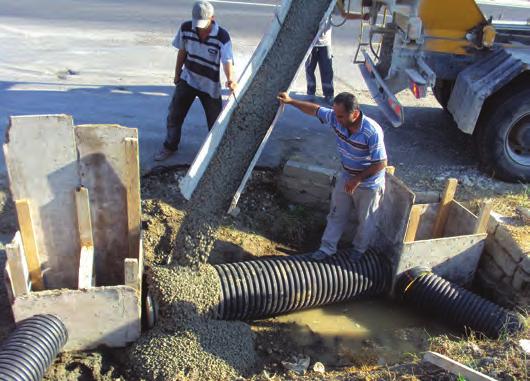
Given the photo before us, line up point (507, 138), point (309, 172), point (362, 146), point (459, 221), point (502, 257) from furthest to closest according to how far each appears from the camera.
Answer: point (507, 138)
point (309, 172)
point (459, 221)
point (502, 257)
point (362, 146)

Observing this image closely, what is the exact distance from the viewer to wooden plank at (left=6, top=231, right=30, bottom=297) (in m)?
4.17

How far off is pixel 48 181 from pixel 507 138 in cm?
531

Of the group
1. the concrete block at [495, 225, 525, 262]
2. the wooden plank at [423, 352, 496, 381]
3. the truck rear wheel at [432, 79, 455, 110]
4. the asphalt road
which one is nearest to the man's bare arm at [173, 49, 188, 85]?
the asphalt road

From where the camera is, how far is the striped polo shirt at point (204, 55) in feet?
19.6

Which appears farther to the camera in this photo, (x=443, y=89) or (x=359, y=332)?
(x=443, y=89)

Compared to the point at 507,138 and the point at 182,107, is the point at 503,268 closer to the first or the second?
the point at 507,138

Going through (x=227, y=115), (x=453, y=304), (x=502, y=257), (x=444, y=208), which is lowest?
(x=453, y=304)

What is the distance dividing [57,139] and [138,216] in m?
0.96

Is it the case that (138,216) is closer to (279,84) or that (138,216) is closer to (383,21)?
(279,84)

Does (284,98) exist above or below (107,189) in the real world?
above

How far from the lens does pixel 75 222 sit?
15.4ft

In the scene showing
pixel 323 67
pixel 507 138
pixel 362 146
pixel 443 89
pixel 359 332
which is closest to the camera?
pixel 362 146

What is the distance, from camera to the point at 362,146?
4.95 metres

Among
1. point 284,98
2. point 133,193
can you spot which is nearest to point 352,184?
point 284,98
